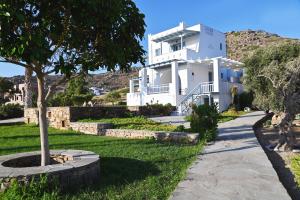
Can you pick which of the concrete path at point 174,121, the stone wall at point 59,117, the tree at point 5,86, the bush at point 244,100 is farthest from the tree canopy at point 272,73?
the tree at point 5,86

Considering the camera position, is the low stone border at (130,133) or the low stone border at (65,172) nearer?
the low stone border at (65,172)

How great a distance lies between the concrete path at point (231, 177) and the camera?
20.2ft

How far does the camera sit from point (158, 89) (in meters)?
33.0

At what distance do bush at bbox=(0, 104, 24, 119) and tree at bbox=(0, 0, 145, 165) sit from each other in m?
23.4

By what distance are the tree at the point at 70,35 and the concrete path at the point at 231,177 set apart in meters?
2.78

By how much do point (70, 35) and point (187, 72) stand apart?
25.8 meters

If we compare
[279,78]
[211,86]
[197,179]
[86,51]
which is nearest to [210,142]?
[279,78]

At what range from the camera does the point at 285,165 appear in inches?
386

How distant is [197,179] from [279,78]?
6108 mm

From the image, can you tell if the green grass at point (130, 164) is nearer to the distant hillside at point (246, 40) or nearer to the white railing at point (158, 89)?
the white railing at point (158, 89)

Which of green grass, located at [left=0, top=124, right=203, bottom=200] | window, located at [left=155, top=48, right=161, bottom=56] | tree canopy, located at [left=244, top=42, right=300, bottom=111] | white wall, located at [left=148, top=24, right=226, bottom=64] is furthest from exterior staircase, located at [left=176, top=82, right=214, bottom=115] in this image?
green grass, located at [left=0, top=124, right=203, bottom=200]

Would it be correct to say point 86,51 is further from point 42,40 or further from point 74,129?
point 74,129

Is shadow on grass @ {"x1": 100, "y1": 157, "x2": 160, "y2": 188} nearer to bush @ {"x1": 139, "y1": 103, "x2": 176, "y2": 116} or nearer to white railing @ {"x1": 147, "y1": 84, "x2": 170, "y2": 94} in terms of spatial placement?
bush @ {"x1": 139, "y1": 103, "x2": 176, "y2": 116}

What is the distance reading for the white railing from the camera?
31984 millimetres
